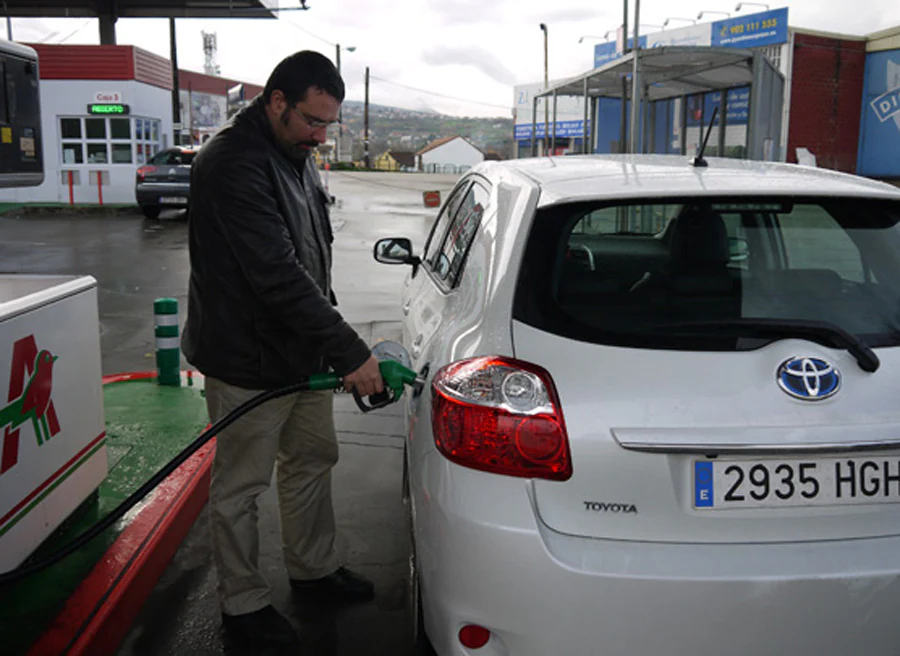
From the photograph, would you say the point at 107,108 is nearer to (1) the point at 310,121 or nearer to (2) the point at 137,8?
(2) the point at 137,8

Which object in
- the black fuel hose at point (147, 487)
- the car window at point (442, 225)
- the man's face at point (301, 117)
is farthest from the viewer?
the car window at point (442, 225)

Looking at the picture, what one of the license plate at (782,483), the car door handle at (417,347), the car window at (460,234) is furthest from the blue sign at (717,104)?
the license plate at (782,483)

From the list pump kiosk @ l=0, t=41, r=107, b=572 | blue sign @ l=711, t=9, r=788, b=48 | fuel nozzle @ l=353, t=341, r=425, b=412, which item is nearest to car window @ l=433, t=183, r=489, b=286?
fuel nozzle @ l=353, t=341, r=425, b=412

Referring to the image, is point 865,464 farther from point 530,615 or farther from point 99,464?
point 99,464

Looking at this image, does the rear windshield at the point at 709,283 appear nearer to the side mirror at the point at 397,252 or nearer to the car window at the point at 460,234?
the car window at the point at 460,234

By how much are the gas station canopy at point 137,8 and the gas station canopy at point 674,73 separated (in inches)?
486

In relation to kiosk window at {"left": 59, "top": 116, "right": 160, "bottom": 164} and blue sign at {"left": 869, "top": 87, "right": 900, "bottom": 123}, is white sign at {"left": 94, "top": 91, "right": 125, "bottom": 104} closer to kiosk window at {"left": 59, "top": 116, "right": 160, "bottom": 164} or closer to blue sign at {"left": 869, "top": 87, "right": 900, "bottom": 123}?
kiosk window at {"left": 59, "top": 116, "right": 160, "bottom": 164}

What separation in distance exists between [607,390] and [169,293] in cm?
946

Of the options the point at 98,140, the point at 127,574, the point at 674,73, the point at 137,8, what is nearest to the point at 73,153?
the point at 98,140

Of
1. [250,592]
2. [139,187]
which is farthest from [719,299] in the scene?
[139,187]

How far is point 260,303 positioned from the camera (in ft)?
9.25

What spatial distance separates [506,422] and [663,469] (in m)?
0.38

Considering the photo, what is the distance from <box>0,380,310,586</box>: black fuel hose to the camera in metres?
2.53

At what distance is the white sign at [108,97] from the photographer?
2483cm
